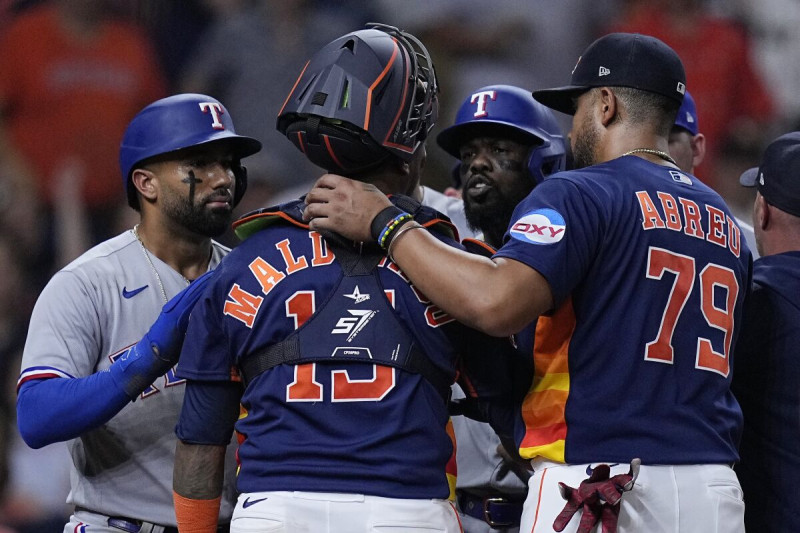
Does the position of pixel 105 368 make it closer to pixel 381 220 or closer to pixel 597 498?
pixel 381 220

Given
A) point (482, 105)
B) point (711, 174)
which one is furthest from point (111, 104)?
point (711, 174)

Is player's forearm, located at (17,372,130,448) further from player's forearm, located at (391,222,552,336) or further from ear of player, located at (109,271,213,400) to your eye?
player's forearm, located at (391,222,552,336)

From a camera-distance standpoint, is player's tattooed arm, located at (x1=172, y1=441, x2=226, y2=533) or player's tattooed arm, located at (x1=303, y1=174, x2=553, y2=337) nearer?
player's tattooed arm, located at (x1=303, y1=174, x2=553, y2=337)

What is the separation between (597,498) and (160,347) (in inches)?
50.0

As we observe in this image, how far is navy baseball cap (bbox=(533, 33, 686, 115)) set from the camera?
2.46 meters

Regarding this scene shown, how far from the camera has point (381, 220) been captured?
7.27 feet

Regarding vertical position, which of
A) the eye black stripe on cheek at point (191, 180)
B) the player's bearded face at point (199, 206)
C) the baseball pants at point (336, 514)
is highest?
the eye black stripe on cheek at point (191, 180)

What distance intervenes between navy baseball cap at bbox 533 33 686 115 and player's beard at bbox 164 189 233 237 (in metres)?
1.40

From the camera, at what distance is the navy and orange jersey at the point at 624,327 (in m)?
2.22

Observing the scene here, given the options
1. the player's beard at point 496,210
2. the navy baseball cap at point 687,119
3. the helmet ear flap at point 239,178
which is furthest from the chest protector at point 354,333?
the navy baseball cap at point 687,119

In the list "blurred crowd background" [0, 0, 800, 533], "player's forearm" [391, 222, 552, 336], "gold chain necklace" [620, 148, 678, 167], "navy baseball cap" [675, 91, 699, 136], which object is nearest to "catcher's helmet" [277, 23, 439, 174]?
"player's forearm" [391, 222, 552, 336]

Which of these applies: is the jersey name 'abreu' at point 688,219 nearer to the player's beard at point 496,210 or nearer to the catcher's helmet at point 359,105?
the catcher's helmet at point 359,105

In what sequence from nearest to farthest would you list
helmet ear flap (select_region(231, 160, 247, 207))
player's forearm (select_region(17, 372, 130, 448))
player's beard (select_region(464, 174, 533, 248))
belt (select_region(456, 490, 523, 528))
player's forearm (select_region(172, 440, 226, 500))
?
player's forearm (select_region(172, 440, 226, 500)) < player's forearm (select_region(17, 372, 130, 448)) < belt (select_region(456, 490, 523, 528)) < helmet ear flap (select_region(231, 160, 247, 207)) < player's beard (select_region(464, 174, 533, 248))

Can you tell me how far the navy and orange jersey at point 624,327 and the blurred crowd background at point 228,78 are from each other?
4.35 metres
